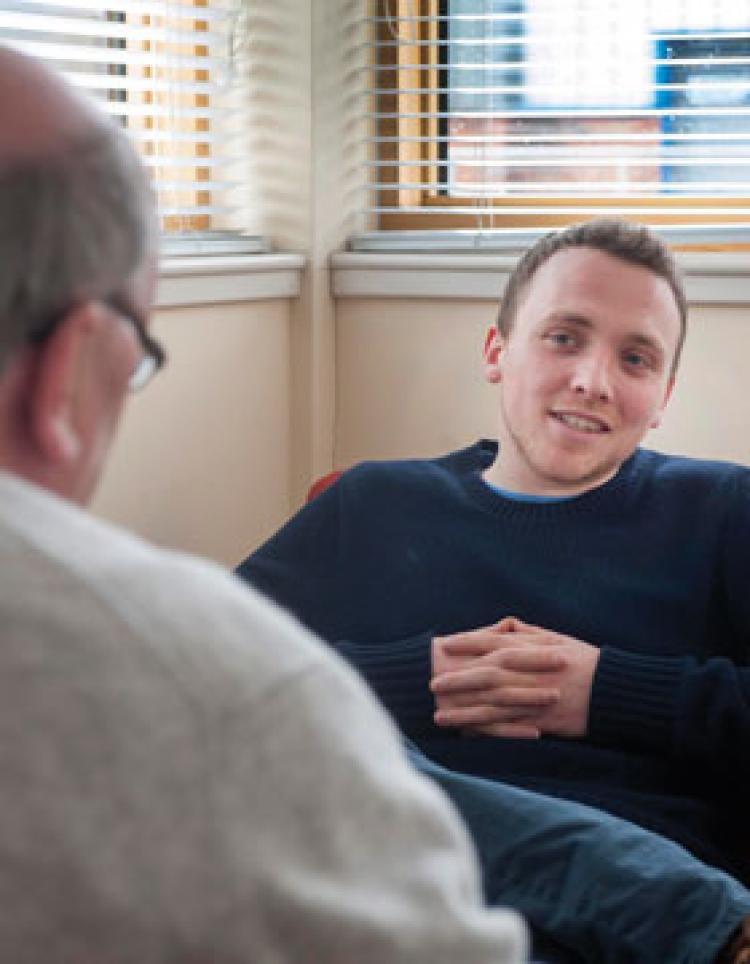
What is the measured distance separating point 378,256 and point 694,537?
41.0 inches

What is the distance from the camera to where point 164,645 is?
27.0 inches

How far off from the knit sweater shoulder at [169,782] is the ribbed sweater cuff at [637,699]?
1.22 meters

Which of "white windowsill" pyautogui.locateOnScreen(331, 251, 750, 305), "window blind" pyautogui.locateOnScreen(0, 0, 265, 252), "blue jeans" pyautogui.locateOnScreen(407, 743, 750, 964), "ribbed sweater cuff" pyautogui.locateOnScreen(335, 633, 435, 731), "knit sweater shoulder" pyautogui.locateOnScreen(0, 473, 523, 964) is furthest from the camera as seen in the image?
"white windowsill" pyautogui.locateOnScreen(331, 251, 750, 305)

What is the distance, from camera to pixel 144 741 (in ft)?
2.19

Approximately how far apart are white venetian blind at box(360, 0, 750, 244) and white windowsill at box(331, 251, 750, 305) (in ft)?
0.31

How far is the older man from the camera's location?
0.67 m

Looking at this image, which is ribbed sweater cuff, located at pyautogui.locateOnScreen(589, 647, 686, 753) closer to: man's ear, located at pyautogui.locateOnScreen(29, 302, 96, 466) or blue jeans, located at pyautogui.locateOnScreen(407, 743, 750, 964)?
blue jeans, located at pyautogui.locateOnScreen(407, 743, 750, 964)

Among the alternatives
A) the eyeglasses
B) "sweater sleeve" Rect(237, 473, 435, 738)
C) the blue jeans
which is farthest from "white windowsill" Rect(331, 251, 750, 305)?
the eyeglasses

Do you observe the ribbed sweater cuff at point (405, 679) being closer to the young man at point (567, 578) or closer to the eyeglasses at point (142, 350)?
the young man at point (567, 578)

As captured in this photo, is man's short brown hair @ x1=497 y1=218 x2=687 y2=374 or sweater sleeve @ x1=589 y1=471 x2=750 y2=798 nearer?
sweater sleeve @ x1=589 y1=471 x2=750 y2=798

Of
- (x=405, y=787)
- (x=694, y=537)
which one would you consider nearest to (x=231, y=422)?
(x=694, y=537)

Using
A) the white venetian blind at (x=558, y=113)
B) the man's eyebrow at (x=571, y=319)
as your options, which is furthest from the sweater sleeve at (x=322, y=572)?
the white venetian blind at (x=558, y=113)

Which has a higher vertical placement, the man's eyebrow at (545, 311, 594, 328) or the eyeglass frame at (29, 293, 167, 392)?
the eyeglass frame at (29, 293, 167, 392)

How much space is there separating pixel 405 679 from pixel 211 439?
0.89 meters
